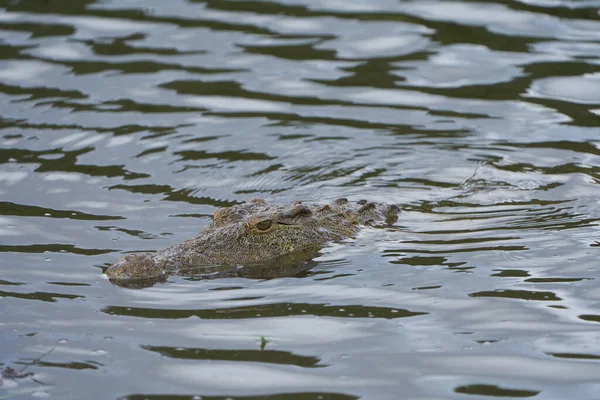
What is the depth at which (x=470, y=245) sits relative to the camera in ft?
28.7

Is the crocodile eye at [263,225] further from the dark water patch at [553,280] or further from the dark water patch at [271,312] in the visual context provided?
the dark water patch at [553,280]

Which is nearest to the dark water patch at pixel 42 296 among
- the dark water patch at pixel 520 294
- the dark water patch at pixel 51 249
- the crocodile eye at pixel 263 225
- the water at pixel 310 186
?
the water at pixel 310 186

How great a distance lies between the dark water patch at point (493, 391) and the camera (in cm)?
595

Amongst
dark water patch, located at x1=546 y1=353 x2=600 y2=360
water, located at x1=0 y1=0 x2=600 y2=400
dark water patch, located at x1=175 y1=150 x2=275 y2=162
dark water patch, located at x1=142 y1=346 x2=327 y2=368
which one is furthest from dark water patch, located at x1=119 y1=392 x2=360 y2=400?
dark water patch, located at x1=175 y1=150 x2=275 y2=162

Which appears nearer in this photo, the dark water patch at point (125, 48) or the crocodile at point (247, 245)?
the crocodile at point (247, 245)

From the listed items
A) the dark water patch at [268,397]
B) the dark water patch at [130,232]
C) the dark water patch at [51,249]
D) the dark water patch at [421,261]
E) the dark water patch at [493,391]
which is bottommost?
the dark water patch at [51,249]

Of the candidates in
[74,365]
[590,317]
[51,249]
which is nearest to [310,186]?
[51,249]

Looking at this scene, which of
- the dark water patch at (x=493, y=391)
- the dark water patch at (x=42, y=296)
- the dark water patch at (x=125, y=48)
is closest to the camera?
the dark water patch at (x=493, y=391)

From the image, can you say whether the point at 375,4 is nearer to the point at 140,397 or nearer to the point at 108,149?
the point at 108,149

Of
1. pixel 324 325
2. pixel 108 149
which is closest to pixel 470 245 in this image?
pixel 324 325

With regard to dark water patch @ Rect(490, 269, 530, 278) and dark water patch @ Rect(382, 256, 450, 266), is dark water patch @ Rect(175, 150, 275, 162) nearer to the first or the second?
dark water patch @ Rect(382, 256, 450, 266)

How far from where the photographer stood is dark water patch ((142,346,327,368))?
6473mm

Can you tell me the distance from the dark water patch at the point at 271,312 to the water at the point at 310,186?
0.02m

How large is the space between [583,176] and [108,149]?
5.73 m
